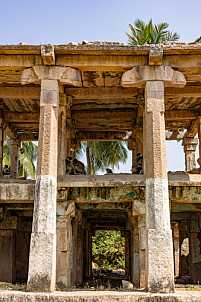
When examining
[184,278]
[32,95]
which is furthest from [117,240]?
[32,95]

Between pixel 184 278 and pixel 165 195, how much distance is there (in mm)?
8594

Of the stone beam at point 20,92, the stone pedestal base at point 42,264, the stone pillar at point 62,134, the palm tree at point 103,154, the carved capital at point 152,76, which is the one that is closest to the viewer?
the stone pedestal base at point 42,264

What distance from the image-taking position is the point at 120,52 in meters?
9.16

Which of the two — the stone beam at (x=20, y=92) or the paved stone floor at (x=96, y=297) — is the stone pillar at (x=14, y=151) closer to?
the stone beam at (x=20, y=92)

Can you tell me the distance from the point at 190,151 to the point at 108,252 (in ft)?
39.9

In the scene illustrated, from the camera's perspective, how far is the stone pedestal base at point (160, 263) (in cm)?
778

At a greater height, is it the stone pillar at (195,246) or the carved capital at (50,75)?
the carved capital at (50,75)

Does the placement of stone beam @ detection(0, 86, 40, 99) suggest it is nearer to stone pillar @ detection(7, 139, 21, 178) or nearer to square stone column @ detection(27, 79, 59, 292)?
square stone column @ detection(27, 79, 59, 292)

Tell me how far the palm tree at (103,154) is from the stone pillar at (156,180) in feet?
43.0

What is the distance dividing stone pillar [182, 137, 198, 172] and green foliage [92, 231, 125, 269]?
1115 cm

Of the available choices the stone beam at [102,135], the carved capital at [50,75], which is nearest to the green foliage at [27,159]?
the stone beam at [102,135]

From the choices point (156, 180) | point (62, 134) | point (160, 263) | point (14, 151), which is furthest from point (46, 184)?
point (14, 151)

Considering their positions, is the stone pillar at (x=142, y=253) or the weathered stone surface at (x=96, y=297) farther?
the stone pillar at (x=142, y=253)

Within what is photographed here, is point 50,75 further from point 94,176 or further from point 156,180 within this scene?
point 156,180
